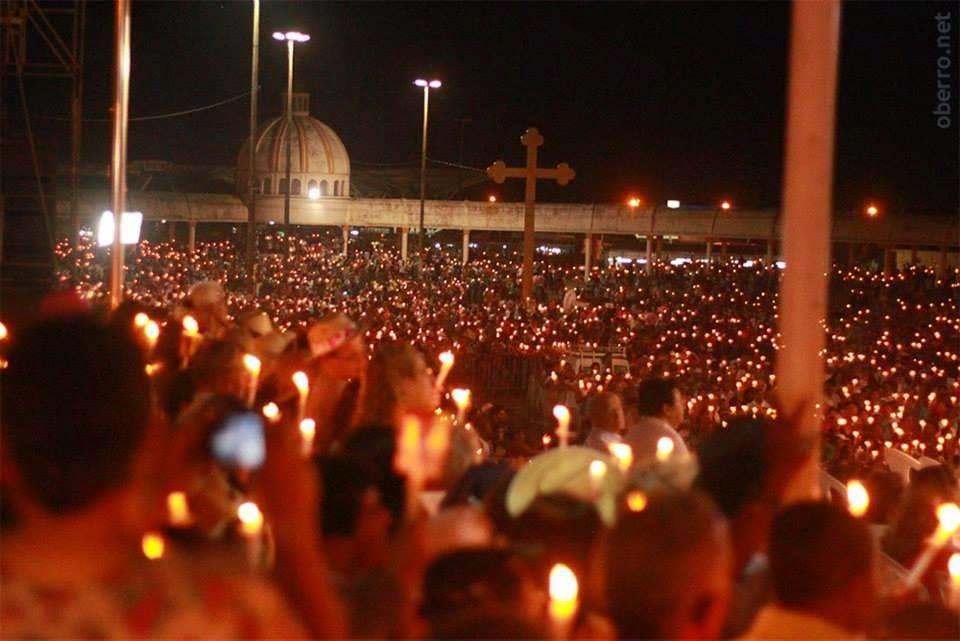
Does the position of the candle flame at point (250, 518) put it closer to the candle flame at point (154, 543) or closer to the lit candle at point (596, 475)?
the candle flame at point (154, 543)

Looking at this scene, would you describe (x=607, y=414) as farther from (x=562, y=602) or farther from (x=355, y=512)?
(x=562, y=602)

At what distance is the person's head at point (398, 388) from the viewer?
219 inches

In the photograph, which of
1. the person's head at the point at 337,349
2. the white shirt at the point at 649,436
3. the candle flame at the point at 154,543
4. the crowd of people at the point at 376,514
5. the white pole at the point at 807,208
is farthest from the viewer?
the person's head at the point at 337,349

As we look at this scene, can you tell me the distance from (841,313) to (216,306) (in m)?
22.4

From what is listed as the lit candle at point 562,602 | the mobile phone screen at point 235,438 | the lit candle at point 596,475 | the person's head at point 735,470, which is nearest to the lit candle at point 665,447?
the person's head at point 735,470

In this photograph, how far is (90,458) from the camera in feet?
8.04

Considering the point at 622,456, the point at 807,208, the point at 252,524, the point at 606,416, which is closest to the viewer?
the point at 252,524

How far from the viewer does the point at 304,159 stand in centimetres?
9444

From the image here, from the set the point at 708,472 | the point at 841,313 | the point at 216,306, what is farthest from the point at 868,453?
the point at 841,313

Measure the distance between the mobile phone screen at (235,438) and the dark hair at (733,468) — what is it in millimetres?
→ 1192

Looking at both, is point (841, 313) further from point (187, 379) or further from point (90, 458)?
point (90, 458)

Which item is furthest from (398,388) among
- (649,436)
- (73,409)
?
(73,409)

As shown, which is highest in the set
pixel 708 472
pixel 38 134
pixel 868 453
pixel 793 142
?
pixel 38 134

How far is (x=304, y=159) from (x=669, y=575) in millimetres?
92701
